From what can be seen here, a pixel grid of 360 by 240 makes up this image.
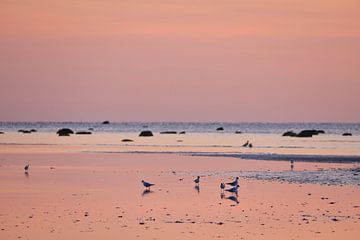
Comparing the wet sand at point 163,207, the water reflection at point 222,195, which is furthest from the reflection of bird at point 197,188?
the water reflection at point 222,195

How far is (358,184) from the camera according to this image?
31.2 metres

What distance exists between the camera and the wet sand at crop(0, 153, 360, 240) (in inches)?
739

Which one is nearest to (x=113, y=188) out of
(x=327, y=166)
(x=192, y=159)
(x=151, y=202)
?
(x=151, y=202)

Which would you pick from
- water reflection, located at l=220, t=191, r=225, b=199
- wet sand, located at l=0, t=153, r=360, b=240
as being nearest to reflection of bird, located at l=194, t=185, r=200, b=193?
wet sand, located at l=0, t=153, r=360, b=240

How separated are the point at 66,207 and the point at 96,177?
36.0 ft

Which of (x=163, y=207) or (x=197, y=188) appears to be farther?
(x=197, y=188)

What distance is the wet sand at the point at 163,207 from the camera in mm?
18781

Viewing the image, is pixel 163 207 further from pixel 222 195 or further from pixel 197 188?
pixel 197 188

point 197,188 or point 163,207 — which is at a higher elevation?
point 197,188

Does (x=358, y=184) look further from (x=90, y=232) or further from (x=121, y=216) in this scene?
(x=90, y=232)

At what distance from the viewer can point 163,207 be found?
77.1 ft

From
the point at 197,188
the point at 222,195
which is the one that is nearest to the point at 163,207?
the point at 222,195

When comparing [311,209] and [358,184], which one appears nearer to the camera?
[311,209]

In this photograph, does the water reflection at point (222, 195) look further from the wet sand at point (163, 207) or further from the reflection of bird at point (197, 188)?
the reflection of bird at point (197, 188)
